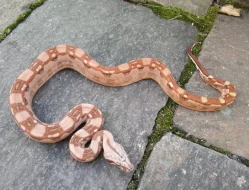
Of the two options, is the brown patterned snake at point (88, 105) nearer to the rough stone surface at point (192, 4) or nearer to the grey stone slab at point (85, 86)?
the grey stone slab at point (85, 86)

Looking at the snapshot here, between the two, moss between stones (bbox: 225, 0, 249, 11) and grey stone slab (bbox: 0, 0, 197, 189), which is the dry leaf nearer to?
moss between stones (bbox: 225, 0, 249, 11)

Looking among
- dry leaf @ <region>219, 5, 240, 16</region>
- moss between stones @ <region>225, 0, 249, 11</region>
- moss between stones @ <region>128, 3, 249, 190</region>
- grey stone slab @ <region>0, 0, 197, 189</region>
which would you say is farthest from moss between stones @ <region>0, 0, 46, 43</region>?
moss between stones @ <region>225, 0, 249, 11</region>

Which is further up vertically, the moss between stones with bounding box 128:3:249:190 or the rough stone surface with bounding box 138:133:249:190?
the moss between stones with bounding box 128:3:249:190

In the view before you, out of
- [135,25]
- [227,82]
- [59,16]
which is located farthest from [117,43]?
[227,82]

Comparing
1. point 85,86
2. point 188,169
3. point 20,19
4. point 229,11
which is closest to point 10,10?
point 20,19

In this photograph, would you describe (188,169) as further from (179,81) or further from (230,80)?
(230,80)

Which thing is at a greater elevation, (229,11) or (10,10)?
(229,11)
